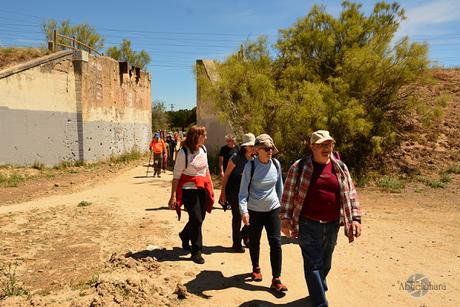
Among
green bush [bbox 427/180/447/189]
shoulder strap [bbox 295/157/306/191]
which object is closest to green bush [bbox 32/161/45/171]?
green bush [bbox 427/180/447/189]

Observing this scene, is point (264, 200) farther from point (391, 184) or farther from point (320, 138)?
point (391, 184)

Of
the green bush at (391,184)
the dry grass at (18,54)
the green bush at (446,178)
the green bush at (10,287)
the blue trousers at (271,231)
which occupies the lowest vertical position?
the green bush at (391,184)

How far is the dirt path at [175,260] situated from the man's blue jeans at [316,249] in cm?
54

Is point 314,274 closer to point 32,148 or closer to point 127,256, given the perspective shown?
point 127,256

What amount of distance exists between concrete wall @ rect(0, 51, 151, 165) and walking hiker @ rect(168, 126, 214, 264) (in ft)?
39.7

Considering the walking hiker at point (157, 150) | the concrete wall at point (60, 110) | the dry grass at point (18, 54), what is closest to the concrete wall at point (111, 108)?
the concrete wall at point (60, 110)

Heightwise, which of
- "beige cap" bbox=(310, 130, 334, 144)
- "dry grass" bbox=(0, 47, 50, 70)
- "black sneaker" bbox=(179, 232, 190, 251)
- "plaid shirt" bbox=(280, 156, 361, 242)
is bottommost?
→ "black sneaker" bbox=(179, 232, 190, 251)

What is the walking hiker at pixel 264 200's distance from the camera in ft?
14.5

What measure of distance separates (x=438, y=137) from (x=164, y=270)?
53.9 feet

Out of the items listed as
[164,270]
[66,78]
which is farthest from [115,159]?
[164,270]

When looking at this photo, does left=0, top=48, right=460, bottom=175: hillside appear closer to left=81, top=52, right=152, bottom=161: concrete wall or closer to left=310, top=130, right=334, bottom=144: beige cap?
left=81, top=52, right=152, bottom=161: concrete wall

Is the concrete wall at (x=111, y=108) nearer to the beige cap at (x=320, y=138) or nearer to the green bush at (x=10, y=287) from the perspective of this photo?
the green bush at (x=10, y=287)

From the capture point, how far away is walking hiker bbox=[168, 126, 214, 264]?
5.26 m

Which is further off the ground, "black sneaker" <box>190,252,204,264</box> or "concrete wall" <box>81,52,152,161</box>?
"concrete wall" <box>81,52,152,161</box>
